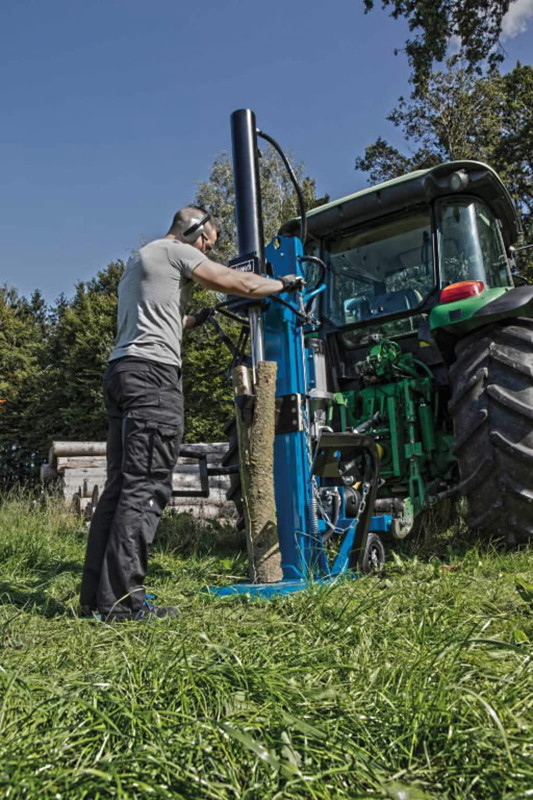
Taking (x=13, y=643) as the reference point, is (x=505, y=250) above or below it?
above

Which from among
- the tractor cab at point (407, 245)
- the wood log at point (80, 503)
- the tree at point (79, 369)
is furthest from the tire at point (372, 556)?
the tree at point (79, 369)

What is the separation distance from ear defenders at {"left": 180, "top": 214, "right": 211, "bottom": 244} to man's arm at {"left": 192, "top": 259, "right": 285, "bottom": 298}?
0.29 m

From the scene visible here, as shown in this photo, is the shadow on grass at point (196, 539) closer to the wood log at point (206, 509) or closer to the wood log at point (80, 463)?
the wood log at point (206, 509)

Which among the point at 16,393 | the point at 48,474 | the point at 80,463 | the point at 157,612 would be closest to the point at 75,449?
the point at 80,463

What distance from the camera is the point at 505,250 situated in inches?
215

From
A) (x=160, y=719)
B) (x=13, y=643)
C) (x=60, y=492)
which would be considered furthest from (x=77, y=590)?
(x=60, y=492)

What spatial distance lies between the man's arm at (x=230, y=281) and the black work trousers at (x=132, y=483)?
0.41 meters

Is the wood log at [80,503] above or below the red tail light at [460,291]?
below

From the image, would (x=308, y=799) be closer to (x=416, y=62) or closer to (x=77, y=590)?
(x=77, y=590)

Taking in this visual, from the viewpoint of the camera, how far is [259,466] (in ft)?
10.9

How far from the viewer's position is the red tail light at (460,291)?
4.24 m

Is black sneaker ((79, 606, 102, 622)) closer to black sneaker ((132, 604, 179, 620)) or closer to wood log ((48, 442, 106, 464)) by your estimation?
black sneaker ((132, 604, 179, 620))

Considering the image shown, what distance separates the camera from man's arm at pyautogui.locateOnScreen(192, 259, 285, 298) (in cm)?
310

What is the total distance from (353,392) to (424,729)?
3573 mm
